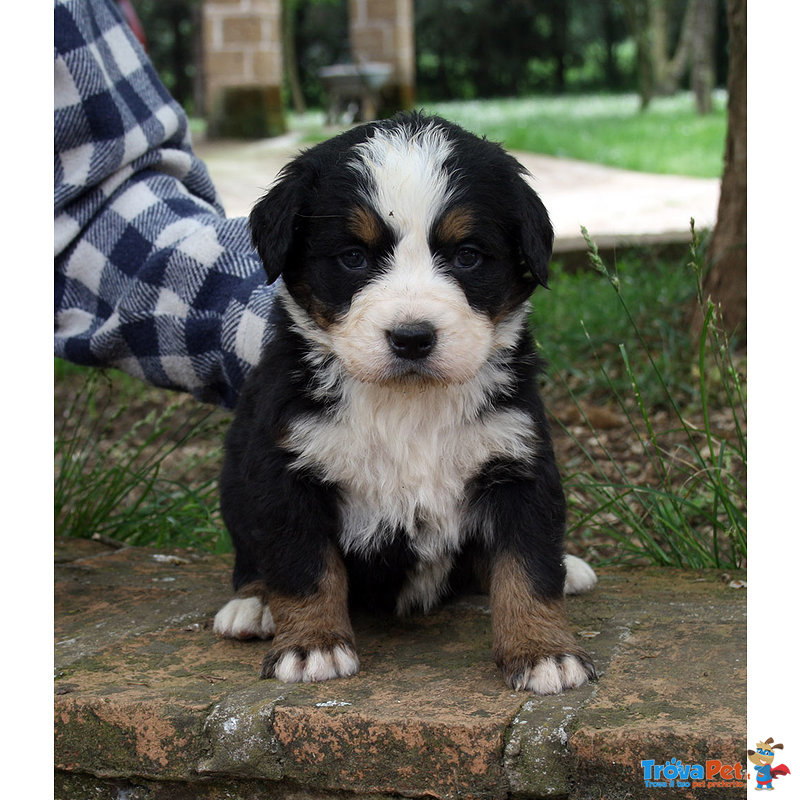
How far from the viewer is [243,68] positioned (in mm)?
19062

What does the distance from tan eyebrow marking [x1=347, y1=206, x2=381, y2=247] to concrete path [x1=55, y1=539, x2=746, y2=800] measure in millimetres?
1061

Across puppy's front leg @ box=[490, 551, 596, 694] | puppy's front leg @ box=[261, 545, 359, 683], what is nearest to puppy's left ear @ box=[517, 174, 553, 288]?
puppy's front leg @ box=[490, 551, 596, 694]

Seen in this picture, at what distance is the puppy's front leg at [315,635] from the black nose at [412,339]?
545 mm

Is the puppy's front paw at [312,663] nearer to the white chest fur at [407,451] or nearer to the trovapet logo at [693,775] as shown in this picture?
the white chest fur at [407,451]

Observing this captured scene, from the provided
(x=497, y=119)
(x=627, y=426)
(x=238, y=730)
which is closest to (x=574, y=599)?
(x=238, y=730)

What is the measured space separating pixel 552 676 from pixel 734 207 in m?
3.35

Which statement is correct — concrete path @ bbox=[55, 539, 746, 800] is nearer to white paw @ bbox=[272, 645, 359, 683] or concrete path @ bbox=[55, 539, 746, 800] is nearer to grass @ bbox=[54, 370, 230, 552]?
white paw @ bbox=[272, 645, 359, 683]

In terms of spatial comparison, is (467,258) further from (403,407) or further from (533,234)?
(403,407)

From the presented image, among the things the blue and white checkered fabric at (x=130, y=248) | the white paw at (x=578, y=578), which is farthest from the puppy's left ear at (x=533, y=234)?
the blue and white checkered fabric at (x=130, y=248)

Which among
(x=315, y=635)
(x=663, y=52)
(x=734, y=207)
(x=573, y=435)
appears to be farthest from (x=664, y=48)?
(x=315, y=635)

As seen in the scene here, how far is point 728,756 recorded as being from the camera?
2.26m

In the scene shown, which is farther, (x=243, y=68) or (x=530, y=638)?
(x=243, y=68)

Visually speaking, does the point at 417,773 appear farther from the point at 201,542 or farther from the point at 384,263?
the point at 201,542

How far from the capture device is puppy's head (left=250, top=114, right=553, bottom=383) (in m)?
2.54
